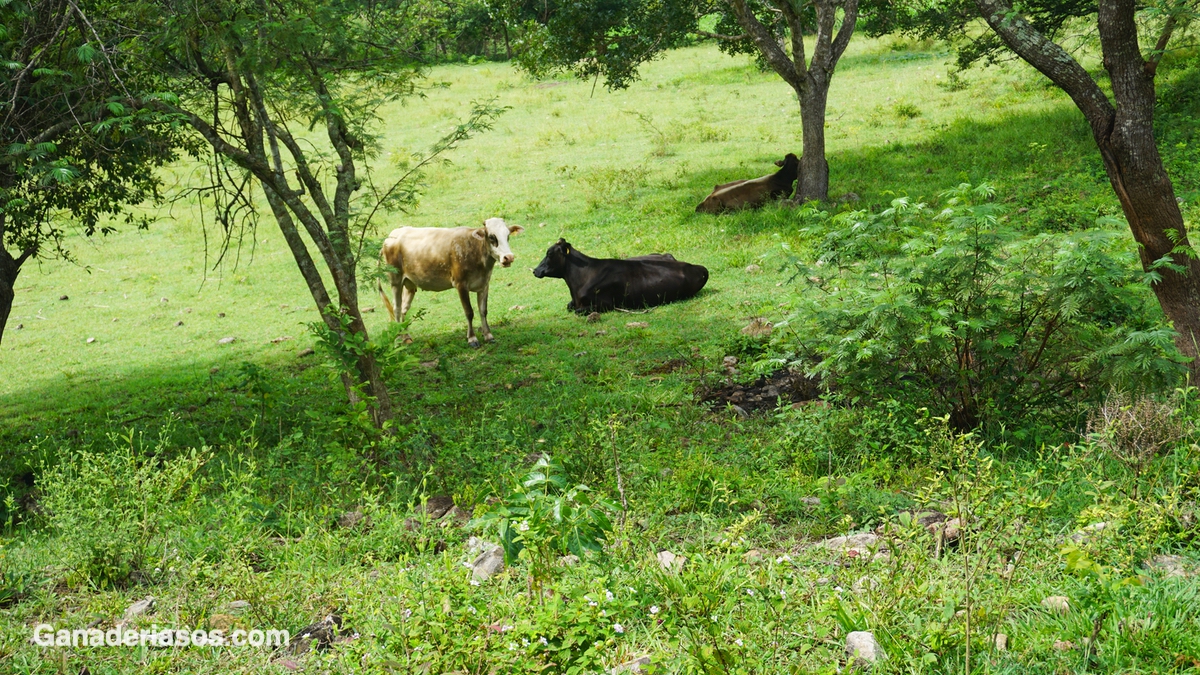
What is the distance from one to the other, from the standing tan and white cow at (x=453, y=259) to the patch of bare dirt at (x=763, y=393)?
438 centimetres

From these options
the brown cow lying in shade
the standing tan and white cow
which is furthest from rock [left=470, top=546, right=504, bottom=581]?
the brown cow lying in shade

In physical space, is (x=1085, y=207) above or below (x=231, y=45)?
below

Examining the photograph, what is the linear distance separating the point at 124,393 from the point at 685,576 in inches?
406

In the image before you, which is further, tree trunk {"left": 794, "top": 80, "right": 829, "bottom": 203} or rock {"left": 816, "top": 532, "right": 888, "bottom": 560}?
tree trunk {"left": 794, "top": 80, "right": 829, "bottom": 203}

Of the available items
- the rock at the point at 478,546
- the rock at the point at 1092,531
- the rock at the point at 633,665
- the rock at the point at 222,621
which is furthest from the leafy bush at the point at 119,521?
the rock at the point at 1092,531

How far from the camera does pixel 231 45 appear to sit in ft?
23.2

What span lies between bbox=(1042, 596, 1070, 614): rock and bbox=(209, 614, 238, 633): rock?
11.5 feet

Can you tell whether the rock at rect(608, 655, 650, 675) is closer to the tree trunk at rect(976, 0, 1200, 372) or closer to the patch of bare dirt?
the patch of bare dirt

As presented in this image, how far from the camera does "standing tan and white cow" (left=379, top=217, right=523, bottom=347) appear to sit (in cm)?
1195

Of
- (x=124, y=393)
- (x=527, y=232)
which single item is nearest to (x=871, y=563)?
(x=124, y=393)

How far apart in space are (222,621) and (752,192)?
13704mm

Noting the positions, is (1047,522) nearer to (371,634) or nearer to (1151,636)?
(1151,636)

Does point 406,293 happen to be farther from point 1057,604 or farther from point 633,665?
point 1057,604

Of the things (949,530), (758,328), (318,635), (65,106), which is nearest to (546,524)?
(318,635)
